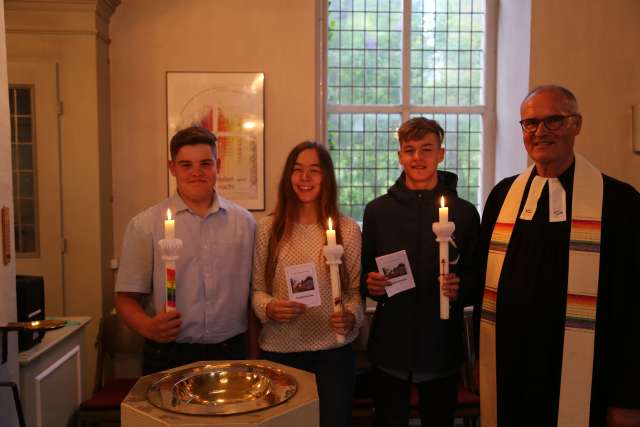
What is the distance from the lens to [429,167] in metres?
2.29

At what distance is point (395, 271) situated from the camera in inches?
86.6

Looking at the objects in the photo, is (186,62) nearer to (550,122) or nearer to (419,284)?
(419,284)

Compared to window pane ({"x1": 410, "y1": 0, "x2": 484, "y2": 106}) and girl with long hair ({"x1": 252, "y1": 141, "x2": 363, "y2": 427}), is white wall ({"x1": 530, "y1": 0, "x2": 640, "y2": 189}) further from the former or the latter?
girl with long hair ({"x1": 252, "y1": 141, "x2": 363, "y2": 427})

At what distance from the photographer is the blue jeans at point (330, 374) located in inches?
87.4

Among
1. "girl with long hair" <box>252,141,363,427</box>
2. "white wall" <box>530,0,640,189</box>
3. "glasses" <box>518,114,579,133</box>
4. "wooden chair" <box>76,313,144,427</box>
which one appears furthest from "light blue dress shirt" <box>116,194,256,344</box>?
"white wall" <box>530,0,640,189</box>

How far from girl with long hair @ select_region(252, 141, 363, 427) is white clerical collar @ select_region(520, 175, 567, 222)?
0.69 meters

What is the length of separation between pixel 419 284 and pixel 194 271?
91cm

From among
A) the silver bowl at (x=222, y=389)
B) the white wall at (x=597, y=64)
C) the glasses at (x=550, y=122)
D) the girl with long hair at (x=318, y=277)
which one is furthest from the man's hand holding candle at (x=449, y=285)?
the white wall at (x=597, y=64)

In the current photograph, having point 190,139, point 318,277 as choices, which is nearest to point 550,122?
point 318,277

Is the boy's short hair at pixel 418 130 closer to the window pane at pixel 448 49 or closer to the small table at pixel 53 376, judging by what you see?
the small table at pixel 53 376

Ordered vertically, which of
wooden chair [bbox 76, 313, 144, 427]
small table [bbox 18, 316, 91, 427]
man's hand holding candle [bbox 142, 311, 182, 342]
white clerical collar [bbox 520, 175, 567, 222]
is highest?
white clerical collar [bbox 520, 175, 567, 222]

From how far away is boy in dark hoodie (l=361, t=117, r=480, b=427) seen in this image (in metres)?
2.24

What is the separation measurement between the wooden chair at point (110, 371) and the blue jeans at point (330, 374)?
1.33 meters

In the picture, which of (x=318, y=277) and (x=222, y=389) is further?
(x=318, y=277)
